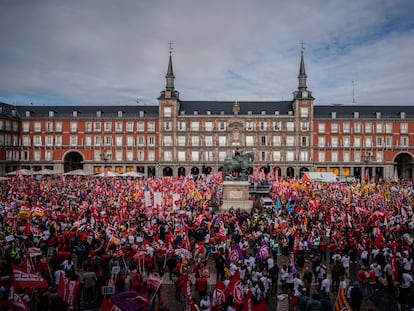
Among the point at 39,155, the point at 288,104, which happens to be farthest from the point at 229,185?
the point at 39,155

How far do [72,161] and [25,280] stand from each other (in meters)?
63.3

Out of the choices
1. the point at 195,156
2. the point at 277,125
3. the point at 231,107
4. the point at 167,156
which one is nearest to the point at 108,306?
the point at 195,156

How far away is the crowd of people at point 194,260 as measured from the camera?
9.50 m

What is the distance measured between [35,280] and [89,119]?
59.3 m

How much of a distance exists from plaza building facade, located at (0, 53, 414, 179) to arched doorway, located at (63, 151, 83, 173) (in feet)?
1.94

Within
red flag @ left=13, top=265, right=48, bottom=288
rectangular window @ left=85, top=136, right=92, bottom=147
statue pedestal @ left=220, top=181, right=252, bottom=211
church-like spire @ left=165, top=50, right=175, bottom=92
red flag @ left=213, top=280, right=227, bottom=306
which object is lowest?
red flag @ left=213, top=280, right=227, bottom=306

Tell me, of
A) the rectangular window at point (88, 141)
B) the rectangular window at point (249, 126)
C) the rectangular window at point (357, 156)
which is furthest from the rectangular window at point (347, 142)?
Result: the rectangular window at point (88, 141)

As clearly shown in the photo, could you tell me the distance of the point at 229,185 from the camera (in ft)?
94.0

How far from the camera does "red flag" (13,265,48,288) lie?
932cm

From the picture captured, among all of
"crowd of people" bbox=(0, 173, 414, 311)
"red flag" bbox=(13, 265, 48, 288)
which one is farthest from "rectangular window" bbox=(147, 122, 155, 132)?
"red flag" bbox=(13, 265, 48, 288)

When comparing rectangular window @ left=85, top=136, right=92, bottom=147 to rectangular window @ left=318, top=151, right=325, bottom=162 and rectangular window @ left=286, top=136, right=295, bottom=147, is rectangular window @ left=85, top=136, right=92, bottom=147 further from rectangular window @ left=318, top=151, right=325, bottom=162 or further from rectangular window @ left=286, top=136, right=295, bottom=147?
rectangular window @ left=318, top=151, right=325, bottom=162

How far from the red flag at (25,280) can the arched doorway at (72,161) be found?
2301 inches

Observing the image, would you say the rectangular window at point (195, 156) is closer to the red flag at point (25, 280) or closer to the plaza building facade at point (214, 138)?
the plaza building facade at point (214, 138)

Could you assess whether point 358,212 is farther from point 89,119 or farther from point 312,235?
point 89,119
